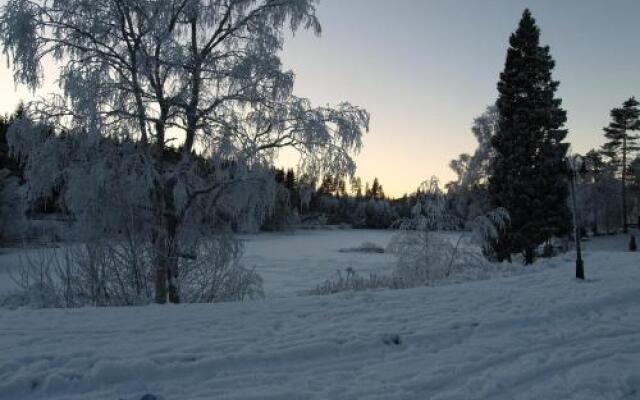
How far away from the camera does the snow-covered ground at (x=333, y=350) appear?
13.0ft

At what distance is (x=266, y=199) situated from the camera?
9281 mm

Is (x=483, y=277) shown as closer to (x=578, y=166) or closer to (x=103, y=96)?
(x=578, y=166)

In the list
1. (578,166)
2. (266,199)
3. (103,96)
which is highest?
(103,96)

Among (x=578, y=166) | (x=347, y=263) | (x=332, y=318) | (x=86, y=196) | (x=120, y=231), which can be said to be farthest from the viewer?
(x=347, y=263)

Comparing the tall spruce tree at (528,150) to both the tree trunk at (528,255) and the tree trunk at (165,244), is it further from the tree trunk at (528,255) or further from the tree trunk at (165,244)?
the tree trunk at (165,244)

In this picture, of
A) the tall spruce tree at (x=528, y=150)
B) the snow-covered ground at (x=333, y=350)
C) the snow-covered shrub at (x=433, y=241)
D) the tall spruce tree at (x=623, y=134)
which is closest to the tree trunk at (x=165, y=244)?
the snow-covered ground at (x=333, y=350)

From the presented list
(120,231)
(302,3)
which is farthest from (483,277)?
(120,231)

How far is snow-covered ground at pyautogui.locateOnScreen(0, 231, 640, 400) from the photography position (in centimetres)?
396

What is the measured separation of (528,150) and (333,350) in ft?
62.9

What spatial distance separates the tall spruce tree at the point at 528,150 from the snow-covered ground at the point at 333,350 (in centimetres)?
1341

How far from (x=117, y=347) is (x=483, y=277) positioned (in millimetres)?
9637

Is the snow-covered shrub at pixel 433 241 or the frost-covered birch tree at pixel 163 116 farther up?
the frost-covered birch tree at pixel 163 116

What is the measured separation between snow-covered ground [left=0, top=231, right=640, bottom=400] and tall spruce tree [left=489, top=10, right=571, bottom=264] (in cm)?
1341

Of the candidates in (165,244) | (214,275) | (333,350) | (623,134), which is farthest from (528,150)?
(623,134)
